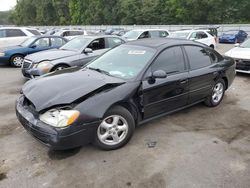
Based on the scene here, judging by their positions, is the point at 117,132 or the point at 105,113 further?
the point at 117,132

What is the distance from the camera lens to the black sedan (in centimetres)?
316

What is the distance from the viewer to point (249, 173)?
3.08 meters

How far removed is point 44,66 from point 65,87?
3.72m

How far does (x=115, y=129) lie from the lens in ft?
11.6

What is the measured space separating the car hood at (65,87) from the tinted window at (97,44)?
3990 mm

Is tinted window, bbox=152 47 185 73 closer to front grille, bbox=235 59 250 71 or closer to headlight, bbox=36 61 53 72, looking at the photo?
headlight, bbox=36 61 53 72

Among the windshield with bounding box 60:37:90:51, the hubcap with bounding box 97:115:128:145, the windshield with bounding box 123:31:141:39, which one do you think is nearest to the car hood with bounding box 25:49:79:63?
the windshield with bounding box 60:37:90:51

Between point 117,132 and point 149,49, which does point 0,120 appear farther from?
point 149,49

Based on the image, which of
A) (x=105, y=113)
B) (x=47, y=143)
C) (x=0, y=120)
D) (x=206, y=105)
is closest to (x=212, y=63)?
(x=206, y=105)

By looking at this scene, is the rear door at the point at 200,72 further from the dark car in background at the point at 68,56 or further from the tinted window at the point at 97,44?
the tinted window at the point at 97,44

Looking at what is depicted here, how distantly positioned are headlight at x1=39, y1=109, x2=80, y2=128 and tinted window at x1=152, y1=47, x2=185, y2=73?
61.0 inches

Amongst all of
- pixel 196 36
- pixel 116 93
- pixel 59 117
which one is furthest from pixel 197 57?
pixel 196 36

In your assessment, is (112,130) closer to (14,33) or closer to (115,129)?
(115,129)

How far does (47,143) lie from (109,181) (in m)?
0.95
